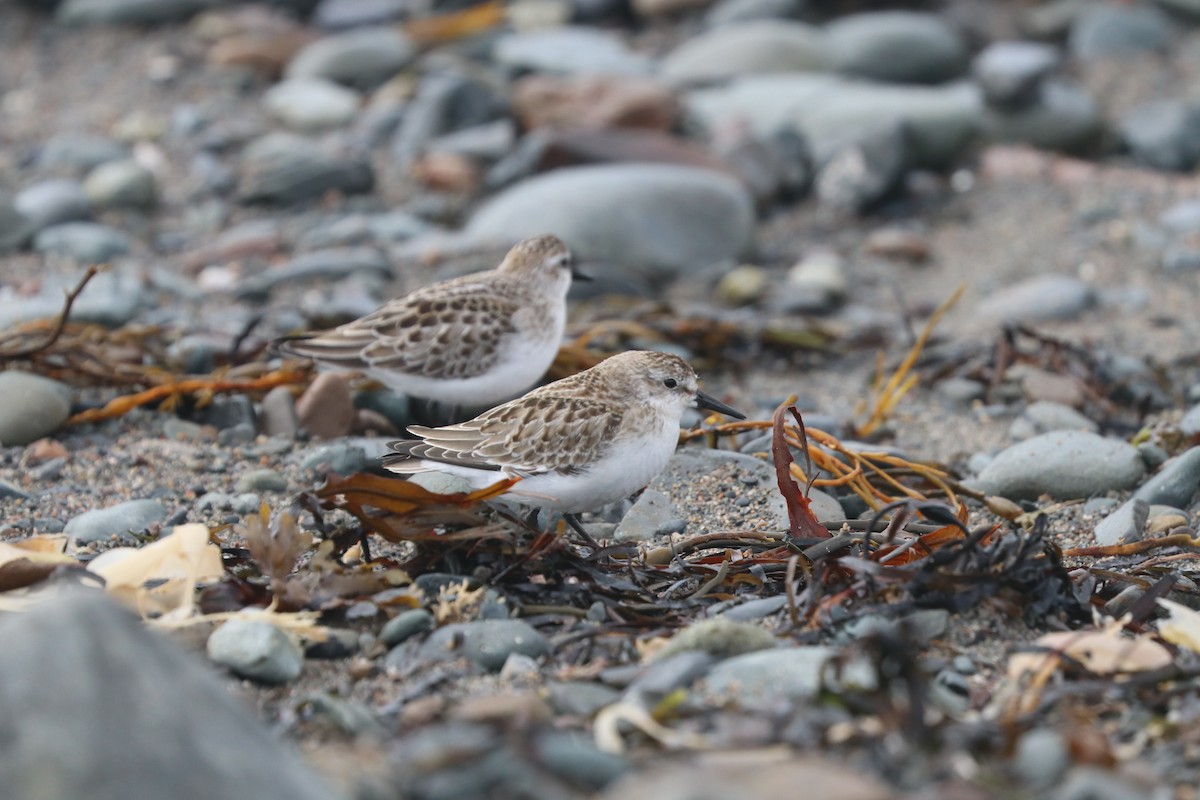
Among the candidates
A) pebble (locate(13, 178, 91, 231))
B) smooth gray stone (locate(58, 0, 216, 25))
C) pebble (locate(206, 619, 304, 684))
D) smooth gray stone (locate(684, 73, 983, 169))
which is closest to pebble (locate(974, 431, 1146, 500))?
pebble (locate(206, 619, 304, 684))

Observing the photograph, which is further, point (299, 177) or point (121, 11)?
point (121, 11)

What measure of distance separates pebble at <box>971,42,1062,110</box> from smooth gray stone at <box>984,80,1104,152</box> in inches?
3.4

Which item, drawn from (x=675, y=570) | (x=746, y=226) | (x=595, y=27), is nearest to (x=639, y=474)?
(x=675, y=570)

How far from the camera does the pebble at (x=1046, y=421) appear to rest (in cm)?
608

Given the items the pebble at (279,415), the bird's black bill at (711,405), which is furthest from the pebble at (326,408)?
the bird's black bill at (711,405)

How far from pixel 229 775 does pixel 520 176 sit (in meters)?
7.64

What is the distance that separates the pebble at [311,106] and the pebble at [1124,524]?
7788 millimetres

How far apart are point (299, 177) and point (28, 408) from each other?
4.70 metres

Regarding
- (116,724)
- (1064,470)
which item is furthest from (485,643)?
(1064,470)

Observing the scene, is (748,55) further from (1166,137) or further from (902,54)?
(1166,137)

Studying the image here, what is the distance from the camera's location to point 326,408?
5.70 meters

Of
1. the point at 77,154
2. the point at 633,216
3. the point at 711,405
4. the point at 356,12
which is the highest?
the point at 711,405

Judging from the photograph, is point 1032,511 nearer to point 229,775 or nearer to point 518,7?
point 229,775

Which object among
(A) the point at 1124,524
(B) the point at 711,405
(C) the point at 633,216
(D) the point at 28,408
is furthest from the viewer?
(C) the point at 633,216
